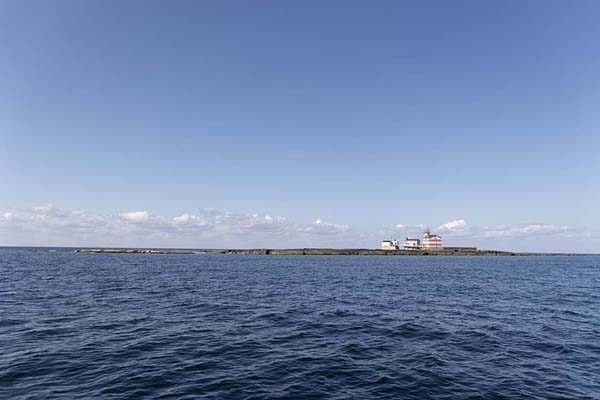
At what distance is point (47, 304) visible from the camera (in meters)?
36.0

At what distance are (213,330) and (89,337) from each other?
888 cm

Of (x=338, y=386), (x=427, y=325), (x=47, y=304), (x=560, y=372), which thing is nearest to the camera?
(x=338, y=386)

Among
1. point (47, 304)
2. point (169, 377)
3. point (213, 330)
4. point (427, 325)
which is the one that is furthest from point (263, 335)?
point (47, 304)

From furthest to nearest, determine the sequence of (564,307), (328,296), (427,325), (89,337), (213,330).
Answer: (328,296) < (564,307) < (427,325) < (213,330) < (89,337)

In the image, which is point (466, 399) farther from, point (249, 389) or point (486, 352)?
point (249, 389)

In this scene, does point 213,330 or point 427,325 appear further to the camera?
point 427,325

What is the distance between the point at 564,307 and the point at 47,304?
59161 millimetres

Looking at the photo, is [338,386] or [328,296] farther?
[328,296]

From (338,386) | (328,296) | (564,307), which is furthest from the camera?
(328,296)

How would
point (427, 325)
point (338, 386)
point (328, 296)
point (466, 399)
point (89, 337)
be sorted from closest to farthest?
point (466, 399), point (338, 386), point (89, 337), point (427, 325), point (328, 296)

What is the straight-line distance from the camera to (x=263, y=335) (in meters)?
25.6

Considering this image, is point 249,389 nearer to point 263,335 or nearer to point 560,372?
point 263,335

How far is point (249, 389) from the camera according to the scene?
1614 cm

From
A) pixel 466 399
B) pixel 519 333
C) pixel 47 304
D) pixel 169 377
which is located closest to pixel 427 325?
pixel 519 333
